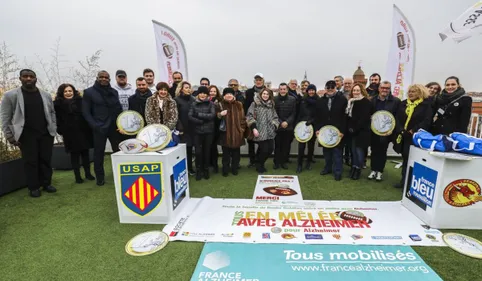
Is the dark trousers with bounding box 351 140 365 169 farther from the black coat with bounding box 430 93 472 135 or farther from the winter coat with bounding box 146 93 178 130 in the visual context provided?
the winter coat with bounding box 146 93 178 130

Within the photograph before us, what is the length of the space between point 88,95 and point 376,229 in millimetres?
3941

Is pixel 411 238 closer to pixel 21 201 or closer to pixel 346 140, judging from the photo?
pixel 346 140

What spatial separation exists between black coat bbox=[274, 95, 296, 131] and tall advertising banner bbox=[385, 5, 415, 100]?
4.29 metres

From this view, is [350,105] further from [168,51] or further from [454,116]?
[168,51]

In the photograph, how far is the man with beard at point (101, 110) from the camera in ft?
12.5

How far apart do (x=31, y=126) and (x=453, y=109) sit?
5.31m

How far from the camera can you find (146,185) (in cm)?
273

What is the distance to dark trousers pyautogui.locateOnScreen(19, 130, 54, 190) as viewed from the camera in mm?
3535

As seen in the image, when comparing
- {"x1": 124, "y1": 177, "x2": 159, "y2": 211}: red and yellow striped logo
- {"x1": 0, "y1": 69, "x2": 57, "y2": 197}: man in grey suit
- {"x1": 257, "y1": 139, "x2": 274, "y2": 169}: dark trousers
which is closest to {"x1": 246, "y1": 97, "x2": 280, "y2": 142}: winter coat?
{"x1": 257, "y1": 139, "x2": 274, "y2": 169}: dark trousers

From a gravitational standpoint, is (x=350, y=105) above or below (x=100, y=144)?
above

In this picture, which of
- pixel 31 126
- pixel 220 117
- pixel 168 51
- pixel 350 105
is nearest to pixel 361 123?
pixel 350 105

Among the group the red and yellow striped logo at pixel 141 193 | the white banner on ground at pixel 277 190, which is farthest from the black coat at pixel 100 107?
the white banner on ground at pixel 277 190

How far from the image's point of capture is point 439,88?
13.3 ft

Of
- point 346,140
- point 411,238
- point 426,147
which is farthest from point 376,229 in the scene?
point 346,140
